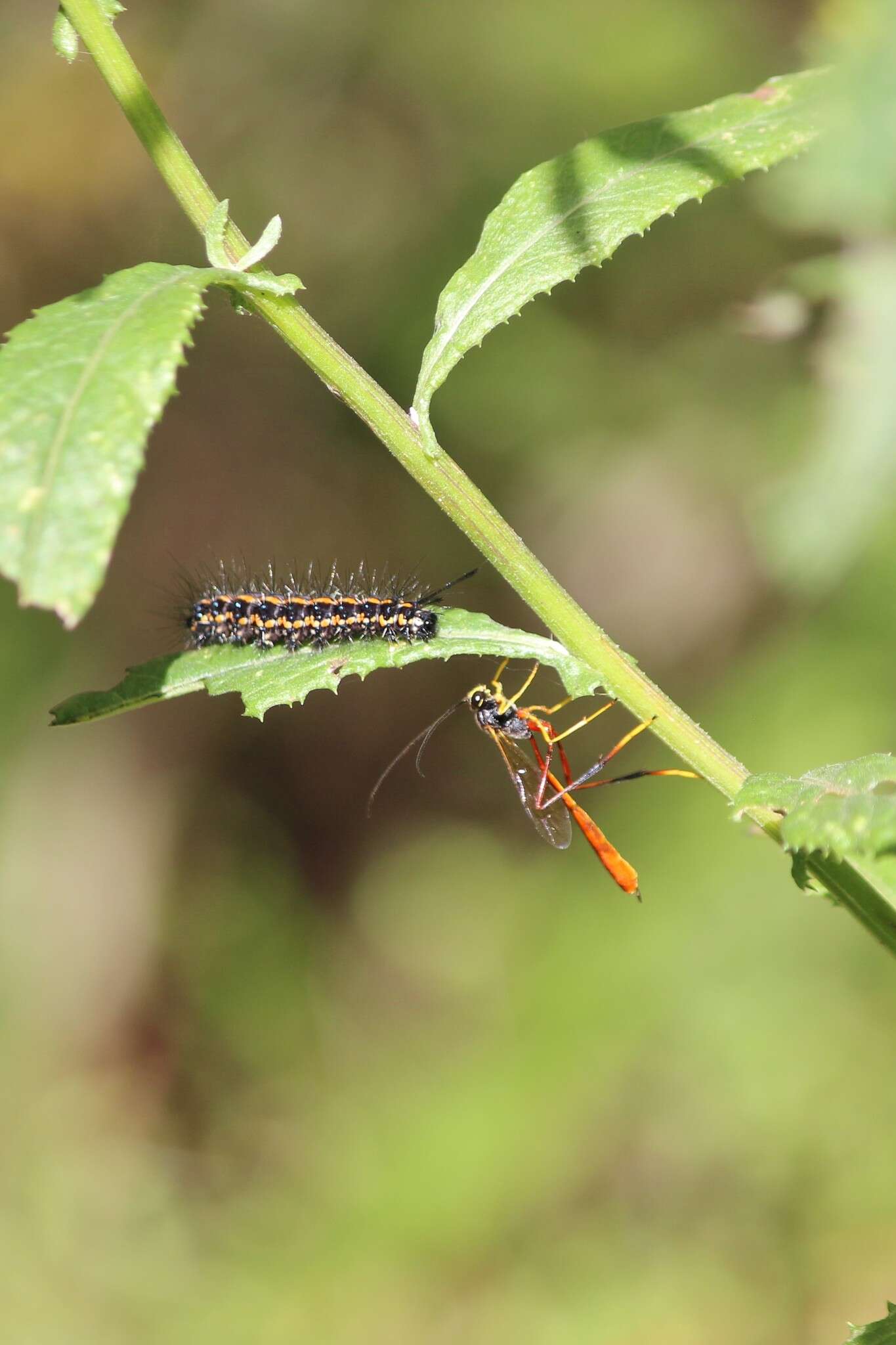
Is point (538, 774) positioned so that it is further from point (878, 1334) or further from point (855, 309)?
point (878, 1334)

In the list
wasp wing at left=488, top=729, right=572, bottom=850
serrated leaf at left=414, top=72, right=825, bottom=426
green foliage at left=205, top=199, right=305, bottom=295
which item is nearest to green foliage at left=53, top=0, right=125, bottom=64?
green foliage at left=205, top=199, right=305, bottom=295

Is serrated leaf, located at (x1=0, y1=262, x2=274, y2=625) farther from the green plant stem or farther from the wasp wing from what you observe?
the wasp wing

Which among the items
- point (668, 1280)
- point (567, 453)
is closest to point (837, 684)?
point (567, 453)

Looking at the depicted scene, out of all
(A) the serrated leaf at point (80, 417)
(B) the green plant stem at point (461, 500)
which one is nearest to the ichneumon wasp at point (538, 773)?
(B) the green plant stem at point (461, 500)

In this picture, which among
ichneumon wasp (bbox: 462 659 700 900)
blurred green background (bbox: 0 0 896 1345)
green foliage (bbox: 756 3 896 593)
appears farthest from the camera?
blurred green background (bbox: 0 0 896 1345)

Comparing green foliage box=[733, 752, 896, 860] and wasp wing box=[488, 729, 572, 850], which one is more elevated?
wasp wing box=[488, 729, 572, 850]
